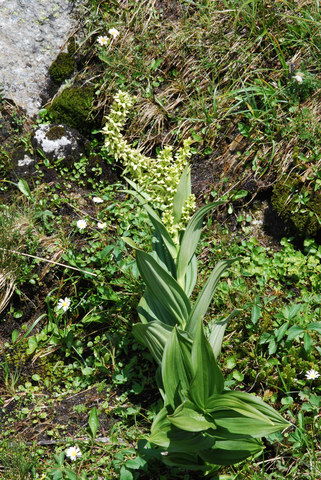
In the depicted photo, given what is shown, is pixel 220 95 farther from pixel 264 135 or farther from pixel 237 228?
pixel 237 228

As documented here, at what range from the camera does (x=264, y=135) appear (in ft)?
12.8

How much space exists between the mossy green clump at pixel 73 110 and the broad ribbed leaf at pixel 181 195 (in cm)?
187

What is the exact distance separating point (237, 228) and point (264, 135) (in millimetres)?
755

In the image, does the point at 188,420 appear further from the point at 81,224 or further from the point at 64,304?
the point at 81,224

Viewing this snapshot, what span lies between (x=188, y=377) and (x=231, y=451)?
0.39 metres

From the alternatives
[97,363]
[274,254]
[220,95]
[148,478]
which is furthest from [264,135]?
[148,478]

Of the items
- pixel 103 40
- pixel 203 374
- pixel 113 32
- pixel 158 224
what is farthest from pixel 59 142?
pixel 203 374

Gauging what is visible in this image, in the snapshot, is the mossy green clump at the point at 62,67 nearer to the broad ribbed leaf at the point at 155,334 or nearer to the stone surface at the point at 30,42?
the stone surface at the point at 30,42

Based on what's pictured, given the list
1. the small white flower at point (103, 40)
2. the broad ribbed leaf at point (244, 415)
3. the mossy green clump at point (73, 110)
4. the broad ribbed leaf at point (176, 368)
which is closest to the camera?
the broad ribbed leaf at point (244, 415)

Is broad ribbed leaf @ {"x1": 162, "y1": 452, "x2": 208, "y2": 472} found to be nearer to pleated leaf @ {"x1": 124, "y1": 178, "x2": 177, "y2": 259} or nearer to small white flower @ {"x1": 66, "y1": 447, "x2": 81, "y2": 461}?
small white flower @ {"x1": 66, "y1": 447, "x2": 81, "y2": 461}

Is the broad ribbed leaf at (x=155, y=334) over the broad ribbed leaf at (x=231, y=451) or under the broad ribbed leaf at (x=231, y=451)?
over

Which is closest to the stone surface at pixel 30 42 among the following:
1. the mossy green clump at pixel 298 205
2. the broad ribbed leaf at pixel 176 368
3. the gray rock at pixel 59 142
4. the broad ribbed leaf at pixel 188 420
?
the gray rock at pixel 59 142

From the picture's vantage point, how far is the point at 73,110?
432 cm

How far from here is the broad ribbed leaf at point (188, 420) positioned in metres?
2.17
